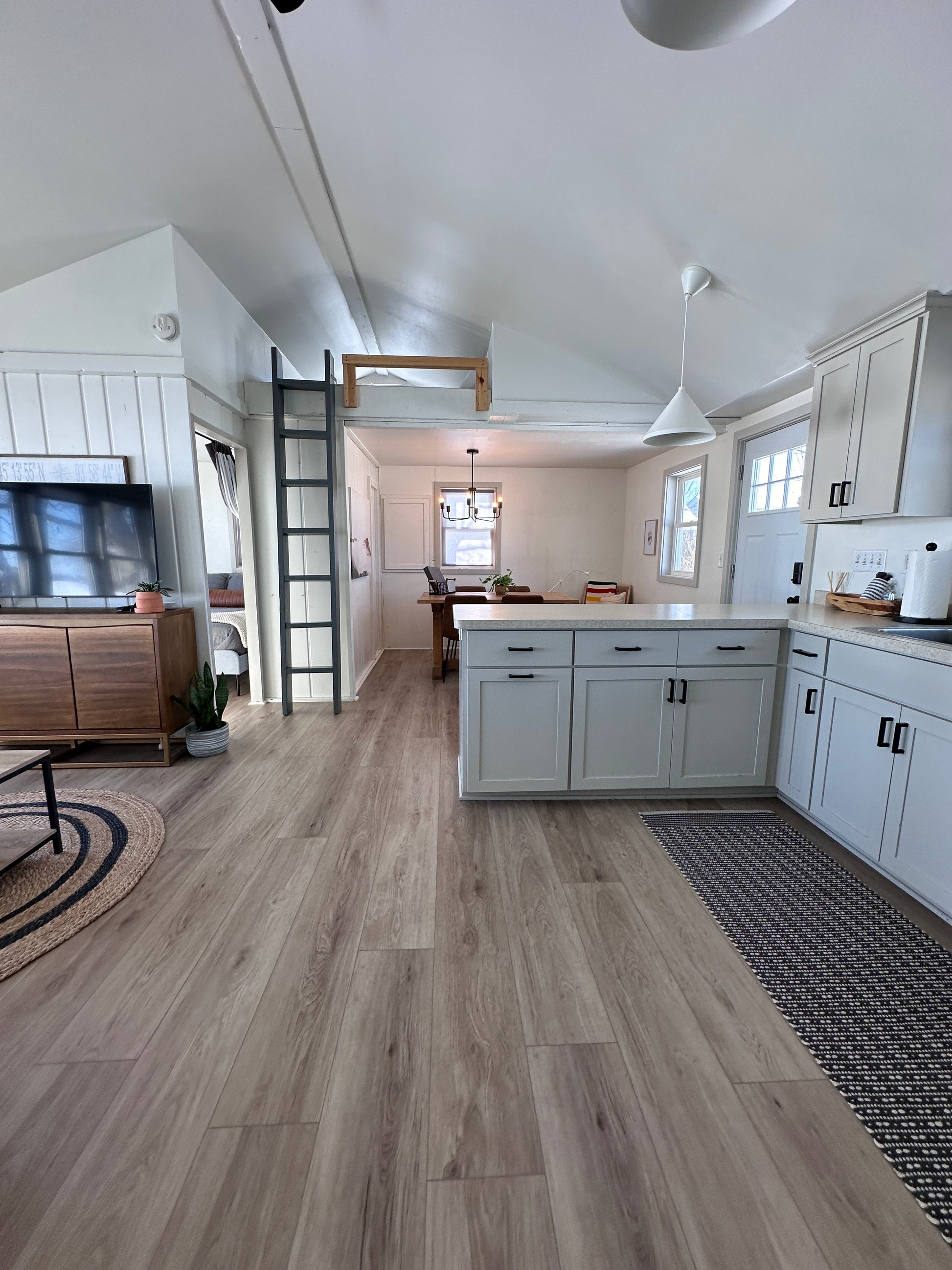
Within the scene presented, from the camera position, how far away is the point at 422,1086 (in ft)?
3.97

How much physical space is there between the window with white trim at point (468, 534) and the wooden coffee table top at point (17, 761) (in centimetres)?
506

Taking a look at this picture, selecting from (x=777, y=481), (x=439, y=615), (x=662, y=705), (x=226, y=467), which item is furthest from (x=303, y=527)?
(x=777, y=481)

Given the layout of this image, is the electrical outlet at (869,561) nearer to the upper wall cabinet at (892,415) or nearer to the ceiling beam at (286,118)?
the upper wall cabinet at (892,415)

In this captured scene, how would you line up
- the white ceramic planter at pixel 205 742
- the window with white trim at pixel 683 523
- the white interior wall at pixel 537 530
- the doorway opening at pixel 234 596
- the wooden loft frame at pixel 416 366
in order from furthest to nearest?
the white interior wall at pixel 537 530, the window with white trim at pixel 683 523, the doorway opening at pixel 234 596, the wooden loft frame at pixel 416 366, the white ceramic planter at pixel 205 742

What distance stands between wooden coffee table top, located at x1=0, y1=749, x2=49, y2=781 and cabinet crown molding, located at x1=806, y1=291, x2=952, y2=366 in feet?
13.0

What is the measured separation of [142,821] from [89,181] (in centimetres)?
302

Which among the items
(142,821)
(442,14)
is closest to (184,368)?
(442,14)

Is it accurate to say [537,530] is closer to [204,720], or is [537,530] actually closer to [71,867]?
[204,720]

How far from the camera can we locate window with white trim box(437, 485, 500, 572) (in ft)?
21.5

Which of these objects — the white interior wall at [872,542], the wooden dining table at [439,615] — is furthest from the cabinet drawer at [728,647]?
the wooden dining table at [439,615]

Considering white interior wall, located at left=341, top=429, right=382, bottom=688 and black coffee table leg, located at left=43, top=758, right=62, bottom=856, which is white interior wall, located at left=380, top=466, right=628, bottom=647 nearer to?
white interior wall, located at left=341, top=429, right=382, bottom=688

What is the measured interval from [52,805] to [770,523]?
4.32 meters

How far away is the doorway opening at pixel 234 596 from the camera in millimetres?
4023

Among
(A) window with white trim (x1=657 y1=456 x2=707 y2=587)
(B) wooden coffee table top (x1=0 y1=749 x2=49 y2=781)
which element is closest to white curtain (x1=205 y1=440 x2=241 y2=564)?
(B) wooden coffee table top (x1=0 y1=749 x2=49 y2=781)
